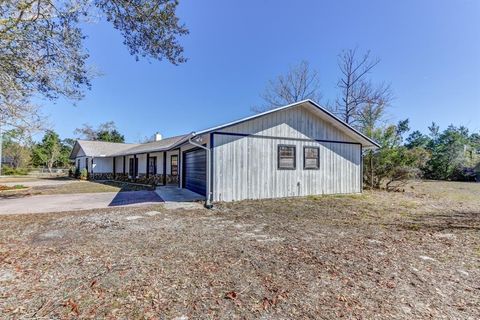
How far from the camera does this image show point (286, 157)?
11000 millimetres

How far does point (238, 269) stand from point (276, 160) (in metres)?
7.55

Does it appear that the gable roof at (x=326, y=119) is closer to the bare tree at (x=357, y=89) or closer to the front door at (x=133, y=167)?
the bare tree at (x=357, y=89)

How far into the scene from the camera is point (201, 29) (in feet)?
46.1

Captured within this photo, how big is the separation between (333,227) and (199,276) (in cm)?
387

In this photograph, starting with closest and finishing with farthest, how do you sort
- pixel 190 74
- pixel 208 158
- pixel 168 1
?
pixel 168 1 → pixel 208 158 → pixel 190 74

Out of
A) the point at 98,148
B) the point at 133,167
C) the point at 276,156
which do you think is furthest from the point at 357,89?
the point at 98,148

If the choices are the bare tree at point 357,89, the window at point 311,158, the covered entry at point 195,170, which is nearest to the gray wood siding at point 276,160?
the window at point 311,158

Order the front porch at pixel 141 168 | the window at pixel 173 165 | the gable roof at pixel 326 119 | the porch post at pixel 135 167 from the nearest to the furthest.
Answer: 1. the gable roof at pixel 326 119
2. the window at pixel 173 165
3. the front porch at pixel 141 168
4. the porch post at pixel 135 167

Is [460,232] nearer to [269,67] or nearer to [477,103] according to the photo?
[269,67]

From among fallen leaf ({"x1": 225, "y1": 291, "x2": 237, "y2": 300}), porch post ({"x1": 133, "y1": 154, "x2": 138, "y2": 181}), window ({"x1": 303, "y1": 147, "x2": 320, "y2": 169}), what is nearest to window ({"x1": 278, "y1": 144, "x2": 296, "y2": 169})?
window ({"x1": 303, "y1": 147, "x2": 320, "y2": 169})

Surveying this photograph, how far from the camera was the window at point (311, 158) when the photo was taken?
11469 mm

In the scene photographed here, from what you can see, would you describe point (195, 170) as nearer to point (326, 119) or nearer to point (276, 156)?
point (276, 156)

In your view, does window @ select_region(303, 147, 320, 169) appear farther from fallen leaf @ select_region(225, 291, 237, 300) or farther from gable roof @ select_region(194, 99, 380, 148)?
fallen leaf @ select_region(225, 291, 237, 300)

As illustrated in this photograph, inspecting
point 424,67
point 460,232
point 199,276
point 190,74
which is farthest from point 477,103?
point 199,276
